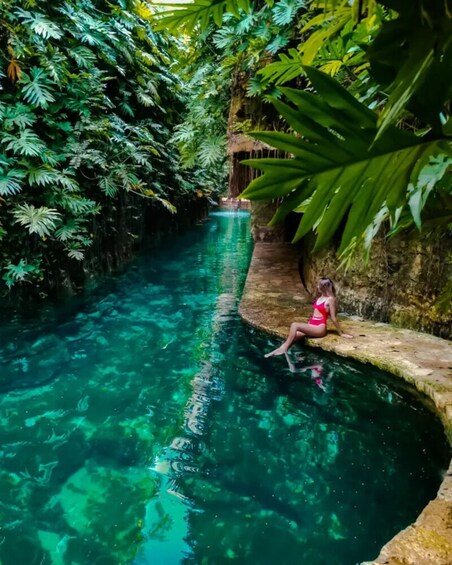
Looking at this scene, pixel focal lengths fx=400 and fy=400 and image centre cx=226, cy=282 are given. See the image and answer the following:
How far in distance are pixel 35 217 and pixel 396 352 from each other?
4.84 m

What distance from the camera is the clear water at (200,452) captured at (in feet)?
8.17

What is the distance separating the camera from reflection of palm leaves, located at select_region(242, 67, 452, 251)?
0.75m

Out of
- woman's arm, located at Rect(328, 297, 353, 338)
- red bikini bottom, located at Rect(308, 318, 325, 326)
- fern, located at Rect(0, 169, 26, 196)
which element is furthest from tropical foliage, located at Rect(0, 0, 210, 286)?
woman's arm, located at Rect(328, 297, 353, 338)

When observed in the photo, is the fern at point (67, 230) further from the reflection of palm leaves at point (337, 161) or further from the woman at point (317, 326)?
the reflection of palm leaves at point (337, 161)

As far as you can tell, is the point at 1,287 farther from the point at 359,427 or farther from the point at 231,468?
the point at 359,427

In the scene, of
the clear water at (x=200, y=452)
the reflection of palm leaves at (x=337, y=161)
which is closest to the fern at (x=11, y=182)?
the clear water at (x=200, y=452)

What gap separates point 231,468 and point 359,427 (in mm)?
1251

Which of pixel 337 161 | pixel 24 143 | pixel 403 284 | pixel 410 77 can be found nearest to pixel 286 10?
pixel 24 143

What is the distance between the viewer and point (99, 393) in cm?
428

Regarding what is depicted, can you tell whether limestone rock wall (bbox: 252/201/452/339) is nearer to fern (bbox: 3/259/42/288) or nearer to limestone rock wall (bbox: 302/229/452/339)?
limestone rock wall (bbox: 302/229/452/339)

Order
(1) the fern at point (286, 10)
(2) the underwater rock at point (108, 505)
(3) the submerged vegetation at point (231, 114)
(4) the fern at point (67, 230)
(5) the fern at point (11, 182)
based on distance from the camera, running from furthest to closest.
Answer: (4) the fern at point (67, 230) < (1) the fern at point (286, 10) < (5) the fern at point (11, 182) < (2) the underwater rock at point (108, 505) < (3) the submerged vegetation at point (231, 114)

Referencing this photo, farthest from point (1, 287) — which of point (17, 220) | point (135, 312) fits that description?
point (135, 312)

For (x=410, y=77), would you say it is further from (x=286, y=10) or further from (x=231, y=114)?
(x=231, y=114)

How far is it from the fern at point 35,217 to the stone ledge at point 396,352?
3.03m
